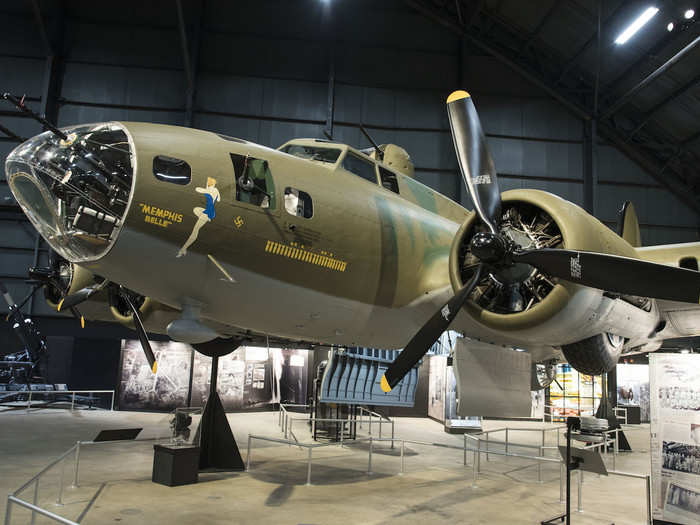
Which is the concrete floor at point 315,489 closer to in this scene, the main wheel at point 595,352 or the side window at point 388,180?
the main wheel at point 595,352

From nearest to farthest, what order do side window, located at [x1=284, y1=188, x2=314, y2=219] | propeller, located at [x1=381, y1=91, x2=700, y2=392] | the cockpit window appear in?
1. propeller, located at [x1=381, y1=91, x2=700, y2=392]
2. side window, located at [x1=284, y1=188, x2=314, y2=219]
3. the cockpit window

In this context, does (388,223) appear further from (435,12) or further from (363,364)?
(435,12)

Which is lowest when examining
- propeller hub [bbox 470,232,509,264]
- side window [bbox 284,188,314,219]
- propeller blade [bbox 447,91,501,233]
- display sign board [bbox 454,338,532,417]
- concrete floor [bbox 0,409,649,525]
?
concrete floor [bbox 0,409,649,525]

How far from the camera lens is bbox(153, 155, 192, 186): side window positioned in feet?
20.4

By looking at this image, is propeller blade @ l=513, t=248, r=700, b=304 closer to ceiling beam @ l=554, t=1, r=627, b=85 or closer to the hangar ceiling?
the hangar ceiling

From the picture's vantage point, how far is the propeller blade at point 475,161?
7.30m

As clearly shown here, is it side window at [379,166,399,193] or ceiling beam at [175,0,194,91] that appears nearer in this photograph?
side window at [379,166,399,193]

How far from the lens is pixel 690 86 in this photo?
22.3 metres

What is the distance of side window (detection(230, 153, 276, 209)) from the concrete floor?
4.52 m

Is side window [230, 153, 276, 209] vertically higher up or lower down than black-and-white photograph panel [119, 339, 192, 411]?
higher up

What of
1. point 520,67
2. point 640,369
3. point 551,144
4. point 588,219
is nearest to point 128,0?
point 520,67

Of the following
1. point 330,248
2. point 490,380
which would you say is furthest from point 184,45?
point 490,380

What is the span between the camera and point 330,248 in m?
7.53

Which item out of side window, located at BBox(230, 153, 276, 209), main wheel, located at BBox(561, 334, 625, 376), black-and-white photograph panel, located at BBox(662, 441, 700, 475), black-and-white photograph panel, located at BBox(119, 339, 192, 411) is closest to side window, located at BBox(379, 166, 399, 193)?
side window, located at BBox(230, 153, 276, 209)
